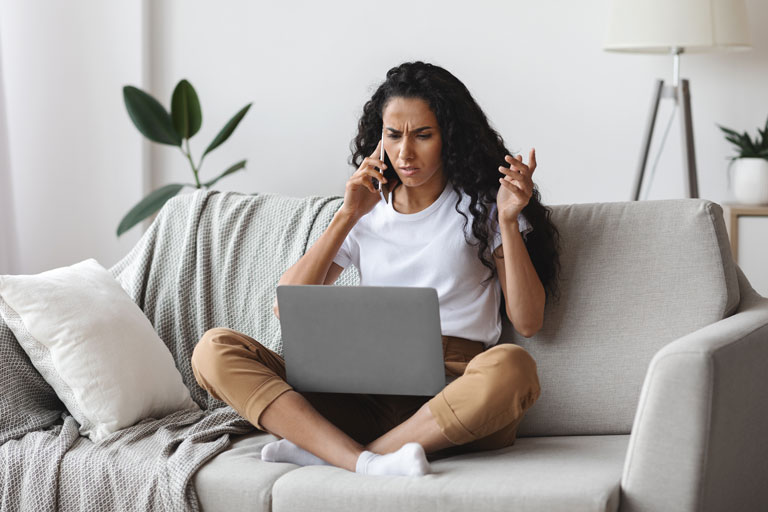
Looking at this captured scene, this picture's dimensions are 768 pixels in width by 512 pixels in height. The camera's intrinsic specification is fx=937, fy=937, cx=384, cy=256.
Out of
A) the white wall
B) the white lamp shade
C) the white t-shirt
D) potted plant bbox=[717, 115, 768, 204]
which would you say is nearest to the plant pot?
potted plant bbox=[717, 115, 768, 204]

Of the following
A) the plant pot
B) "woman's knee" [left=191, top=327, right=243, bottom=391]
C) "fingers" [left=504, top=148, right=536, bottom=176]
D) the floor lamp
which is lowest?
"woman's knee" [left=191, top=327, right=243, bottom=391]

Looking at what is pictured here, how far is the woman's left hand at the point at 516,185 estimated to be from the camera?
5.74 ft

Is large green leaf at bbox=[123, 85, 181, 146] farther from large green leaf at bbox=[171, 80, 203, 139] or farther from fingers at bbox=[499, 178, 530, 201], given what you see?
fingers at bbox=[499, 178, 530, 201]

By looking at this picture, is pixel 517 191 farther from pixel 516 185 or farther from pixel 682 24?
pixel 682 24

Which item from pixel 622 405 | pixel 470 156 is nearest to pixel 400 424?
pixel 622 405

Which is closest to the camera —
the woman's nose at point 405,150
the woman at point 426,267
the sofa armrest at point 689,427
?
the sofa armrest at point 689,427

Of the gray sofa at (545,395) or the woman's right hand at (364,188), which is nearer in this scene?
the gray sofa at (545,395)

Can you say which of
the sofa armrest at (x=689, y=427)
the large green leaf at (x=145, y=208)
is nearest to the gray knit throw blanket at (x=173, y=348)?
the sofa armrest at (x=689, y=427)

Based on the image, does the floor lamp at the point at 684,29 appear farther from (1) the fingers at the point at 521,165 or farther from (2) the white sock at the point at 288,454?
(2) the white sock at the point at 288,454

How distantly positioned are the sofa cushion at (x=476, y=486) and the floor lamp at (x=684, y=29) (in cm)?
170

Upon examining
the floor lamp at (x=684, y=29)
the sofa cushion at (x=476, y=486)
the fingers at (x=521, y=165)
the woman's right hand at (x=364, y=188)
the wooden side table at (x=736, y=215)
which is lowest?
the sofa cushion at (x=476, y=486)

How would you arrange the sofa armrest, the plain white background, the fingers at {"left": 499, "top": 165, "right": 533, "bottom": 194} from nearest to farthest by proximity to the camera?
1. the sofa armrest
2. the fingers at {"left": 499, "top": 165, "right": 533, "bottom": 194}
3. the plain white background

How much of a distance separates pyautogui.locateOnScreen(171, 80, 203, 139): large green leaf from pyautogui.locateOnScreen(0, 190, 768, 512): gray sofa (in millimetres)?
1124

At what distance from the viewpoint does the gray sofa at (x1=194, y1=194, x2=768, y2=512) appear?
1.40m
